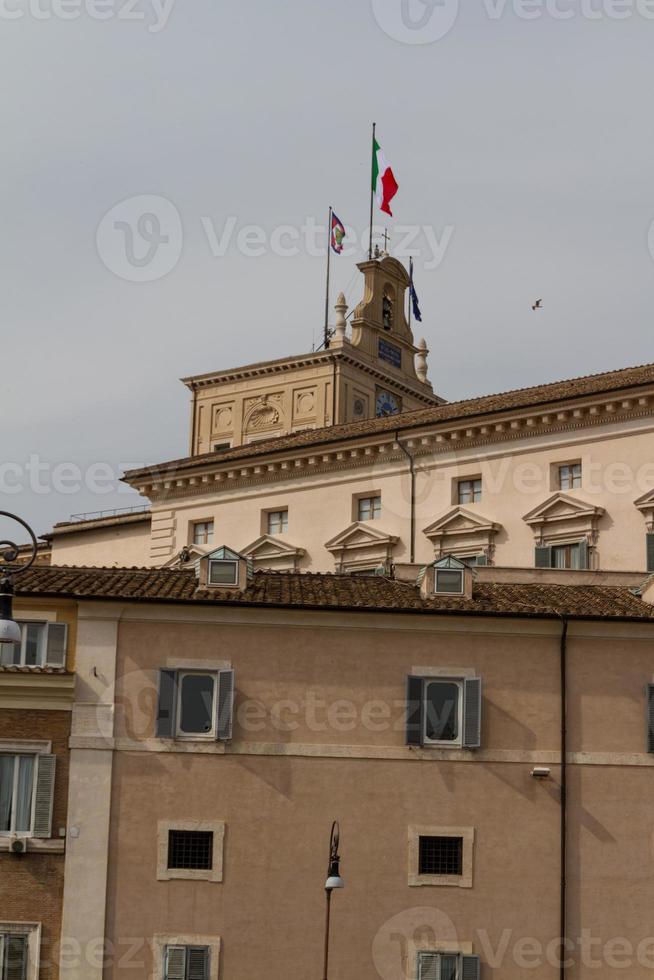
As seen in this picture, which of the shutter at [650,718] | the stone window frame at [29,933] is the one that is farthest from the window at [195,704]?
the shutter at [650,718]

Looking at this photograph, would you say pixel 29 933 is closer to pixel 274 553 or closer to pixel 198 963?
pixel 198 963

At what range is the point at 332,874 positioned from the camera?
1355 inches

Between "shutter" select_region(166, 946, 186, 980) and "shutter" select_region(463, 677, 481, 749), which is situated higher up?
"shutter" select_region(463, 677, 481, 749)

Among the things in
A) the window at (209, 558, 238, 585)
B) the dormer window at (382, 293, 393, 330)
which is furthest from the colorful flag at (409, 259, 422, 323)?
the window at (209, 558, 238, 585)

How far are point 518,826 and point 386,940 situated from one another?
12.2 feet

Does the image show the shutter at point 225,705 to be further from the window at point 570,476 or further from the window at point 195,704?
the window at point 570,476

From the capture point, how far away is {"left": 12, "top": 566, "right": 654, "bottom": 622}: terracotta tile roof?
125 feet

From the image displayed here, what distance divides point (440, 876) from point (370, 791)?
2.31 meters

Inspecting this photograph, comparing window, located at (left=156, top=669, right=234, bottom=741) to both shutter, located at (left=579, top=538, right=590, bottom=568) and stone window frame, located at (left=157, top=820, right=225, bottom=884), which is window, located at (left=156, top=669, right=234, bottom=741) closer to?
stone window frame, located at (left=157, top=820, right=225, bottom=884)

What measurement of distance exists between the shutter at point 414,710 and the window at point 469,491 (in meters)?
24.0

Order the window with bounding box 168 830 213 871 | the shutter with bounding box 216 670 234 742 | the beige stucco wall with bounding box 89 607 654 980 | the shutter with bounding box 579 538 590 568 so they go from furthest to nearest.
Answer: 1. the shutter with bounding box 579 538 590 568
2. the shutter with bounding box 216 670 234 742
3. the window with bounding box 168 830 213 871
4. the beige stucco wall with bounding box 89 607 654 980

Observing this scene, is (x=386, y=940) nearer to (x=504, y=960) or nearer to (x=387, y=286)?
(x=504, y=960)

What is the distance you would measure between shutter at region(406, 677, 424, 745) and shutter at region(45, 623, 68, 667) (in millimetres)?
7503

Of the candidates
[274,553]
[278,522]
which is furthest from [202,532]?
[274,553]
